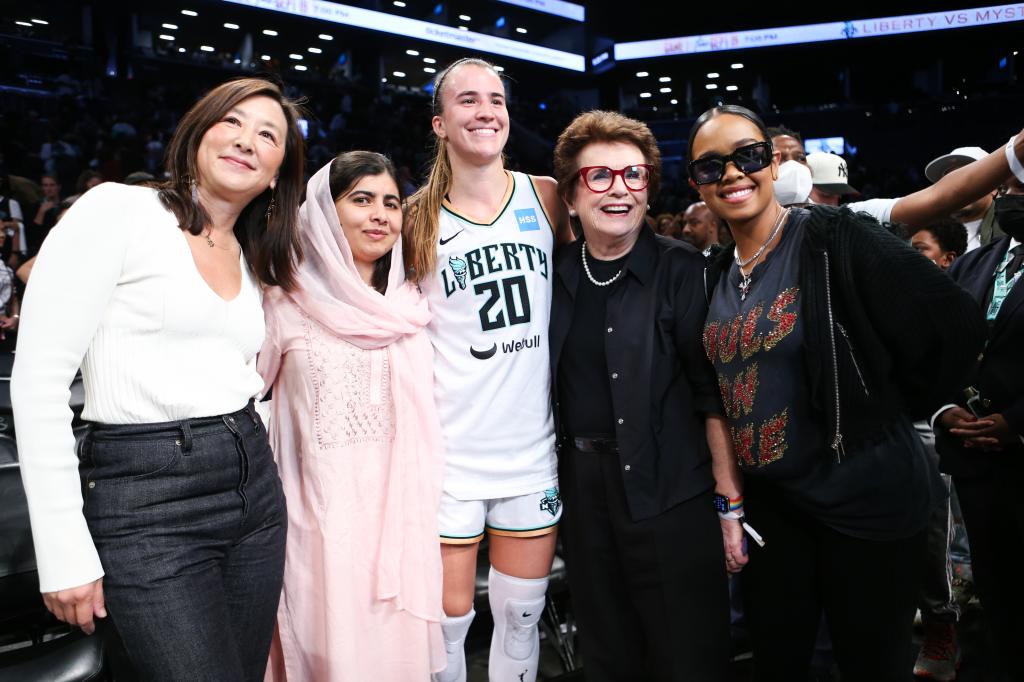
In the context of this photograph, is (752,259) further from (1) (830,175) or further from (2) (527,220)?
(1) (830,175)

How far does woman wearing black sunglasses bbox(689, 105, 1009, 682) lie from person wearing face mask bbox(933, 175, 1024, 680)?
492 millimetres

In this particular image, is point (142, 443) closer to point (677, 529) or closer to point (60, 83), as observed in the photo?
point (677, 529)

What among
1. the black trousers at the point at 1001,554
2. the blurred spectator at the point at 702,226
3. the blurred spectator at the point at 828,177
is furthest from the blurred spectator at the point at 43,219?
the black trousers at the point at 1001,554

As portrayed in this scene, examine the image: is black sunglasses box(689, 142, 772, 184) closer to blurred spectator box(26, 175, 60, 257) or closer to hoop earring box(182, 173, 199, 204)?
hoop earring box(182, 173, 199, 204)

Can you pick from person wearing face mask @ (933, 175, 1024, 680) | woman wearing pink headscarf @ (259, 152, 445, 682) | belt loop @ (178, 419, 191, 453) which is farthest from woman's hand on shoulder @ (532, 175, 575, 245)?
belt loop @ (178, 419, 191, 453)

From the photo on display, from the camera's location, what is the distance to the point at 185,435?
1466 mm

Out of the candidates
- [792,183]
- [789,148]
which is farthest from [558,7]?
[792,183]

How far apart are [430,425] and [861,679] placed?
1.23 m

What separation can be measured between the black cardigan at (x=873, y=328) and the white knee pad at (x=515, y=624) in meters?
0.98

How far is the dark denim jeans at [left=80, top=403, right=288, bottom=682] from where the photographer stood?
142 cm

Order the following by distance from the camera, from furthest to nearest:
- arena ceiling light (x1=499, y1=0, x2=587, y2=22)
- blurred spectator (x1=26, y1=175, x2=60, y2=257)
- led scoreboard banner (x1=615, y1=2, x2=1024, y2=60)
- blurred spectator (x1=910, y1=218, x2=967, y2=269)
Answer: arena ceiling light (x1=499, y1=0, x2=587, y2=22)
led scoreboard banner (x1=615, y1=2, x2=1024, y2=60)
blurred spectator (x1=26, y1=175, x2=60, y2=257)
blurred spectator (x1=910, y1=218, x2=967, y2=269)

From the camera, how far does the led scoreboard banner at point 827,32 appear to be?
18.7 meters

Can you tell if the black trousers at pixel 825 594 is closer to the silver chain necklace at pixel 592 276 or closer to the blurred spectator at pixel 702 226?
the silver chain necklace at pixel 592 276

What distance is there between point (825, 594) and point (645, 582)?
447 mm
